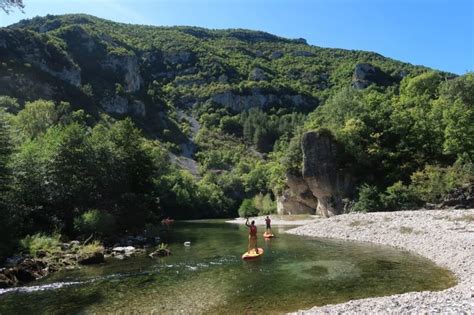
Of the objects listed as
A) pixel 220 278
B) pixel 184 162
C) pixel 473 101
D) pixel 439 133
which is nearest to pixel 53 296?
pixel 220 278

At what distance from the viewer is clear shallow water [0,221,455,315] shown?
1934 centimetres

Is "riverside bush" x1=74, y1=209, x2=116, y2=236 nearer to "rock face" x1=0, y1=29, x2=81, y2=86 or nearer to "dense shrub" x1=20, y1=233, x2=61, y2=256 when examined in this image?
"dense shrub" x1=20, y1=233, x2=61, y2=256

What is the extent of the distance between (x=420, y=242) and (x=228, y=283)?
19181 millimetres

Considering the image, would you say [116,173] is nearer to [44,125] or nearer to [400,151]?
[400,151]

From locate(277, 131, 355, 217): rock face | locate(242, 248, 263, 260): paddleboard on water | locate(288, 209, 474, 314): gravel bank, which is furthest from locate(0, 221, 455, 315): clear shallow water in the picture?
locate(277, 131, 355, 217): rock face

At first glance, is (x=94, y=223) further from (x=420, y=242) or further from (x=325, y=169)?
(x=325, y=169)

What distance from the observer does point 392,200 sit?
187ft

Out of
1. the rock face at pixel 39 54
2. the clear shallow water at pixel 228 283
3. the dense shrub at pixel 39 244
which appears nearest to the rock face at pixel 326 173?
the clear shallow water at pixel 228 283

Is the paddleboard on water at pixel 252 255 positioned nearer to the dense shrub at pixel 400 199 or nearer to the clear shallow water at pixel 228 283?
the clear shallow water at pixel 228 283

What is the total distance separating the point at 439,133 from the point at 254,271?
53064 millimetres

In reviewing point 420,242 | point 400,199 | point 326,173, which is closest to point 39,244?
point 420,242

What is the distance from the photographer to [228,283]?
23.7 m

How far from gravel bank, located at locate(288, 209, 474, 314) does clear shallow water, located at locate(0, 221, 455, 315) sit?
1532 millimetres

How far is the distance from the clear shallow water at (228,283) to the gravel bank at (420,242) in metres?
1.53
